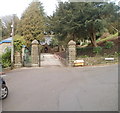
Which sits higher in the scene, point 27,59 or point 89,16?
point 89,16

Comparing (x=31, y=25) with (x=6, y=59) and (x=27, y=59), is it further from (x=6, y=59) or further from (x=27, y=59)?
(x=6, y=59)

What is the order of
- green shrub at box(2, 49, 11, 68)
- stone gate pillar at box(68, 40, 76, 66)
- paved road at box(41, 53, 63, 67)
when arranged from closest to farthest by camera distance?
green shrub at box(2, 49, 11, 68)
stone gate pillar at box(68, 40, 76, 66)
paved road at box(41, 53, 63, 67)

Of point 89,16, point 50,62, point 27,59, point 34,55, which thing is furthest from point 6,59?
point 89,16

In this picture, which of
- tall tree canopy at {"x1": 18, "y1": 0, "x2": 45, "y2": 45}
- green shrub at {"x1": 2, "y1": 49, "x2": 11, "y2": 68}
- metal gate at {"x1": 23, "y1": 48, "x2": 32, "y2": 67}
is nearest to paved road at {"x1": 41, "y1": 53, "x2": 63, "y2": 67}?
metal gate at {"x1": 23, "y1": 48, "x2": 32, "y2": 67}

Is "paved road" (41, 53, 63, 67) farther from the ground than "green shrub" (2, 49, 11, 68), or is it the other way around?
"green shrub" (2, 49, 11, 68)

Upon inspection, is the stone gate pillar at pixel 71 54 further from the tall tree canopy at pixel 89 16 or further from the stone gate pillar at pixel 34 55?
the stone gate pillar at pixel 34 55

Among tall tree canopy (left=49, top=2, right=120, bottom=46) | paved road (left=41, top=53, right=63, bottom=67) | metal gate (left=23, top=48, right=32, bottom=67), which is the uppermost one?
tall tree canopy (left=49, top=2, right=120, bottom=46)

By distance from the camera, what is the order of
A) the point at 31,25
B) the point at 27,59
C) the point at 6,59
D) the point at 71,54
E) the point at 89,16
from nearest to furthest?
1. the point at 6,59
2. the point at 71,54
3. the point at 27,59
4. the point at 89,16
5. the point at 31,25

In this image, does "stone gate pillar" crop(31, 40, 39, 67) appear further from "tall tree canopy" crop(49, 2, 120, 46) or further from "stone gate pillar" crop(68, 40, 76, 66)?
"tall tree canopy" crop(49, 2, 120, 46)

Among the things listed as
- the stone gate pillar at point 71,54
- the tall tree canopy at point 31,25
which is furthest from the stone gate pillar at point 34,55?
the tall tree canopy at point 31,25

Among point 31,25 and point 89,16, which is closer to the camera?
point 89,16

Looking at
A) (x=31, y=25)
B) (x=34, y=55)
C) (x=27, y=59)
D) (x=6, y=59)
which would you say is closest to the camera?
(x=6, y=59)

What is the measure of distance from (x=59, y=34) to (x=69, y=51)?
4.62 metres

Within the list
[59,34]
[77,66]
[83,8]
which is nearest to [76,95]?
[77,66]
